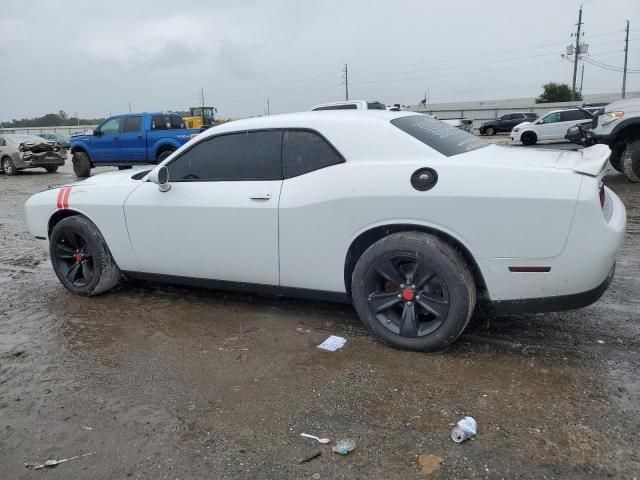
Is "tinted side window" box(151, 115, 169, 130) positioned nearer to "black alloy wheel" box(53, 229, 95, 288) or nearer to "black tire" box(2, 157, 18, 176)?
"black tire" box(2, 157, 18, 176)

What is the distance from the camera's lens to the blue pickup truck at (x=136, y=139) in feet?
48.0

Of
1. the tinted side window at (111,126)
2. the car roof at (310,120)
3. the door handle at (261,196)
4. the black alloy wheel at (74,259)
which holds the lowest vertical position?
the black alloy wheel at (74,259)

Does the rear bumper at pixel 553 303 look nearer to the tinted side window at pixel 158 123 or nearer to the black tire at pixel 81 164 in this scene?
the tinted side window at pixel 158 123

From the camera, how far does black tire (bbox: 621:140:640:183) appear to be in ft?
32.6

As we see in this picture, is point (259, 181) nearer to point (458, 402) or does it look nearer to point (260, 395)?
point (260, 395)

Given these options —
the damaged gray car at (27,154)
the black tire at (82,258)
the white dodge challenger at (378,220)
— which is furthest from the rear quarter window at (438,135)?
the damaged gray car at (27,154)

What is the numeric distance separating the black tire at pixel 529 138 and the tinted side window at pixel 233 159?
73.5ft

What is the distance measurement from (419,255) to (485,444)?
1.16 meters

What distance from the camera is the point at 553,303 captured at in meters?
3.19

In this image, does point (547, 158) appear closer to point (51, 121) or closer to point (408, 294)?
point (408, 294)

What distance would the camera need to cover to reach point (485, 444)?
8.34ft

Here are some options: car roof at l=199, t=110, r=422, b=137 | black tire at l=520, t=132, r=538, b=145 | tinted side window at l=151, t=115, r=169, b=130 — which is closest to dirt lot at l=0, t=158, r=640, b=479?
car roof at l=199, t=110, r=422, b=137

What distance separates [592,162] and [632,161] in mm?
7846

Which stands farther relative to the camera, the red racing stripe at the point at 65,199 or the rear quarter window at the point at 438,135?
the red racing stripe at the point at 65,199
